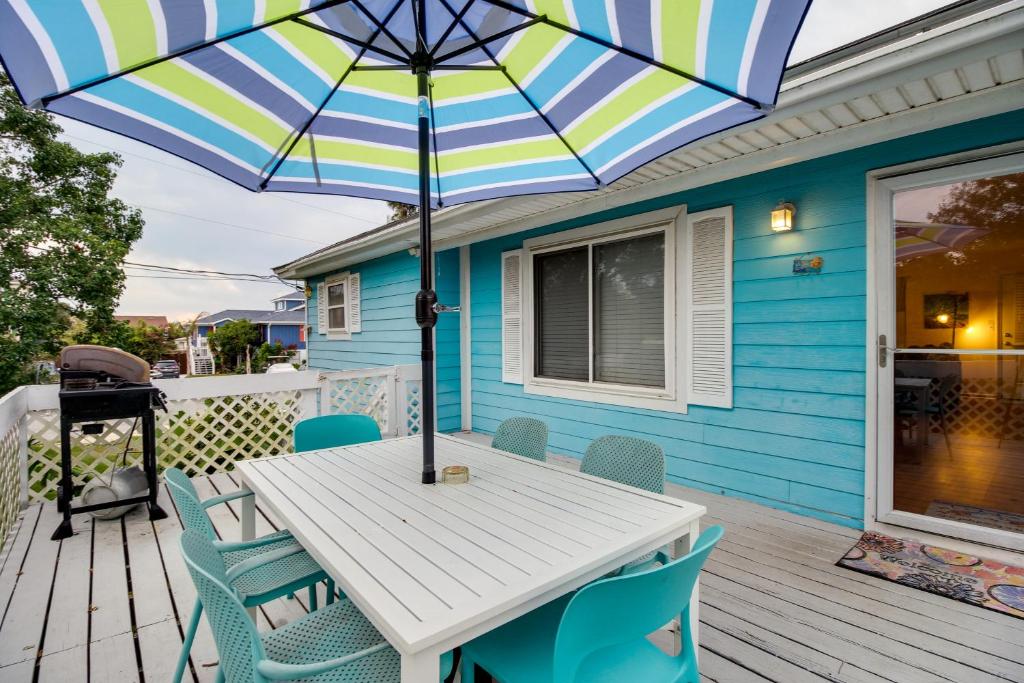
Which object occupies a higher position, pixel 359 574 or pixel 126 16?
pixel 126 16

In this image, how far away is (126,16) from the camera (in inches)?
55.7

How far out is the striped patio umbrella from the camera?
1420 millimetres

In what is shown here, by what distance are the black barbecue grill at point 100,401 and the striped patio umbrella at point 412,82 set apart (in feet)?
6.62

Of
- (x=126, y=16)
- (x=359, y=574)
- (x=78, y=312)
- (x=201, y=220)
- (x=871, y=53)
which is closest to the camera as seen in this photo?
(x=359, y=574)

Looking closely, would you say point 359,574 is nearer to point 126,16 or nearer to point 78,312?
point 126,16

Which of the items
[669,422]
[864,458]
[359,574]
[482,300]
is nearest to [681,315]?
[669,422]

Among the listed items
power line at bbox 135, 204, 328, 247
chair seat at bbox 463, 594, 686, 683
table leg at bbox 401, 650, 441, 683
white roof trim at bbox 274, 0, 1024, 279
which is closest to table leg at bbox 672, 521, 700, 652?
chair seat at bbox 463, 594, 686, 683

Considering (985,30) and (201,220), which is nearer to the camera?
(985,30)

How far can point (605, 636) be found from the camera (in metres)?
1.00

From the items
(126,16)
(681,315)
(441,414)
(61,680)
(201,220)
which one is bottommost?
(61,680)

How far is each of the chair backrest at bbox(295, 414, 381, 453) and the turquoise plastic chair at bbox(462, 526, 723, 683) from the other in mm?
1616

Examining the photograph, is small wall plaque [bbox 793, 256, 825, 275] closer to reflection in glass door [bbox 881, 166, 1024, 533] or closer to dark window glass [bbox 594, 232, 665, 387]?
reflection in glass door [bbox 881, 166, 1024, 533]

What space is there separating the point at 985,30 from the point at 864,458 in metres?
2.16

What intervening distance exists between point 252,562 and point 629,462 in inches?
56.4
